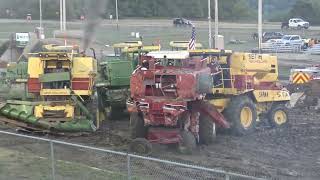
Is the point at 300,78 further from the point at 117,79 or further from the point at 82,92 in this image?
the point at 82,92

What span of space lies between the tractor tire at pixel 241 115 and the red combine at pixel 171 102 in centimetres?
115

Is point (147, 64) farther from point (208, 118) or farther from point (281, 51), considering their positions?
point (281, 51)

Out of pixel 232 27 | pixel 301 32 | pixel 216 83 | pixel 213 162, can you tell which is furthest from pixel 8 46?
pixel 301 32

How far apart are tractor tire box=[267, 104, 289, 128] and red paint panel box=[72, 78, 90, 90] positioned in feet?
18.8

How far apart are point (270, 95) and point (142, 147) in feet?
18.9

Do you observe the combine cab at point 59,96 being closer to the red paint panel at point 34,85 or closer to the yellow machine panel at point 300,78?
the red paint panel at point 34,85

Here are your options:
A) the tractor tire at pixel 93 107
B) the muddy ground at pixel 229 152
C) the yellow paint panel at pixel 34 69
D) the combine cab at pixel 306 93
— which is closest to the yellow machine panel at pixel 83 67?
the tractor tire at pixel 93 107

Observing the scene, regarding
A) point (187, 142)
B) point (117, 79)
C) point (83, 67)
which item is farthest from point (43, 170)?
point (117, 79)

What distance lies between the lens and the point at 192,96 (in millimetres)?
14484

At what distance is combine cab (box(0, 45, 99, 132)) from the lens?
56.4 feet

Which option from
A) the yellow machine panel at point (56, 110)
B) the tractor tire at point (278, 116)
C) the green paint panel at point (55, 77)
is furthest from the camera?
the tractor tire at point (278, 116)

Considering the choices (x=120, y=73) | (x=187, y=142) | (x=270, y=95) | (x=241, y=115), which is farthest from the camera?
(x=120, y=73)

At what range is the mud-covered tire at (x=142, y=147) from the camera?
14.5 m

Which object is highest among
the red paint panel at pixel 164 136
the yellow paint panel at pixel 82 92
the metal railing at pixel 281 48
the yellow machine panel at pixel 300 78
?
the metal railing at pixel 281 48
